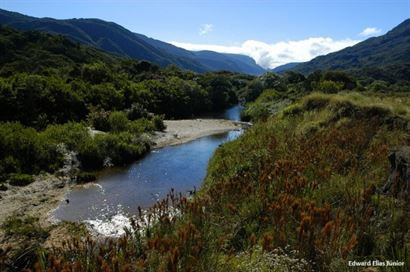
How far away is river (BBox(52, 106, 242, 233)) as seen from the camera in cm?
1425

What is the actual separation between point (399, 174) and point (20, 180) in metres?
16.0

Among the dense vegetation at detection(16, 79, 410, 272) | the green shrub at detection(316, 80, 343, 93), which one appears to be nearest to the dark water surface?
the dense vegetation at detection(16, 79, 410, 272)

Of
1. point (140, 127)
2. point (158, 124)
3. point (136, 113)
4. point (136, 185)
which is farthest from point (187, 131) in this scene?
point (136, 185)

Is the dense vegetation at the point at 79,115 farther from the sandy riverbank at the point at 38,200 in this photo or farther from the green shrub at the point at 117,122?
the sandy riverbank at the point at 38,200

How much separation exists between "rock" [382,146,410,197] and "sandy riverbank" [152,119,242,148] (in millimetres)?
22725

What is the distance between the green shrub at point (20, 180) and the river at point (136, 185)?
228 centimetres

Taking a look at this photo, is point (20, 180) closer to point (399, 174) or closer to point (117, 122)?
point (117, 122)

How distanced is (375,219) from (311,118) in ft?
36.4

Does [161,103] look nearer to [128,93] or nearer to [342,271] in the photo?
[128,93]

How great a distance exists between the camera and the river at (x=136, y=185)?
14250 mm

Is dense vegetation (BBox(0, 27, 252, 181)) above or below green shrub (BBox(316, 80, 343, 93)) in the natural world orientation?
below

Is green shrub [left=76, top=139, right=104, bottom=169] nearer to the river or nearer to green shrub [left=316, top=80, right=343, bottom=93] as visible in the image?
the river

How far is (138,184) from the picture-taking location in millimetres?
18266

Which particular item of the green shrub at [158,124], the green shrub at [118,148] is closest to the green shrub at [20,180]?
the green shrub at [118,148]
